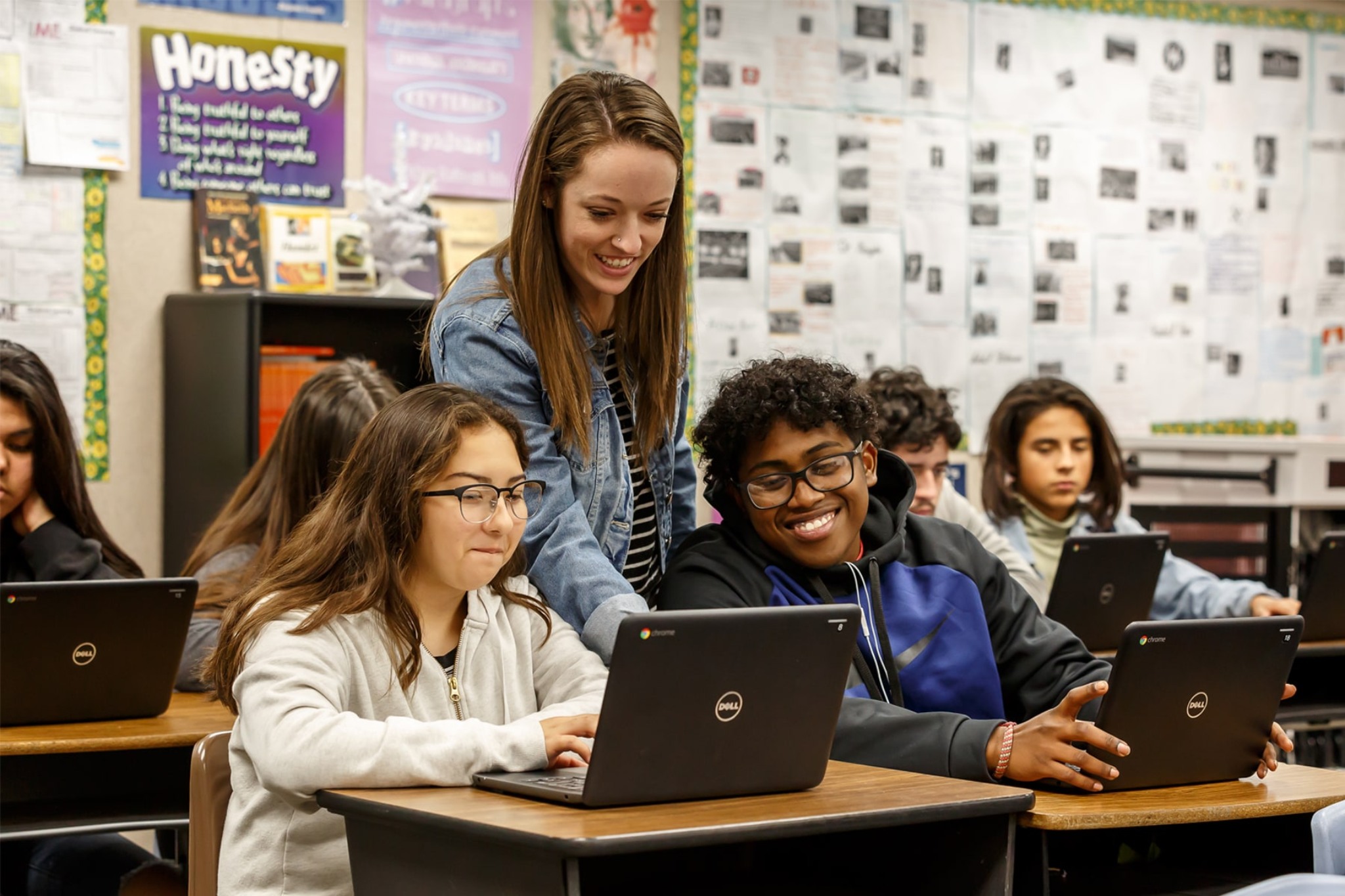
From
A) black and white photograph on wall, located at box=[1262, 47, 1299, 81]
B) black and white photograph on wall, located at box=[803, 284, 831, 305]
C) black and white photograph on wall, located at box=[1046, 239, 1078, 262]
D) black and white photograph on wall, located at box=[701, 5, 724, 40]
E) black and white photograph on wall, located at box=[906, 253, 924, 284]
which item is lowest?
black and white photograph on wall, located at box=[803, 284, 831, 305]

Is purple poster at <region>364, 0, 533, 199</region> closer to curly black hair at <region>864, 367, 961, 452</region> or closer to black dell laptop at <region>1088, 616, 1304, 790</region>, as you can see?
curly black hair at <region>864, 367, 961, 452</region>

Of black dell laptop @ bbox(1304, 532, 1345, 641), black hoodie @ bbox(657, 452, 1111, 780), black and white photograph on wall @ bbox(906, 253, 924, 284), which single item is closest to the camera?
black hoodie @ bbox(657, 452, 1111, 780)

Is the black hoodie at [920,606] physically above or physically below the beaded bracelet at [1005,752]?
above

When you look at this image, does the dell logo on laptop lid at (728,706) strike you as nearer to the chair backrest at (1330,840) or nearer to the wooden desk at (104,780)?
the chair backrest at (1330,840)

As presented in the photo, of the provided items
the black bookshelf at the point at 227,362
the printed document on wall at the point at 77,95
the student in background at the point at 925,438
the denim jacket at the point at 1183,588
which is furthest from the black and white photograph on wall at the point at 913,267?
the printed document on wall at the point at 77,95

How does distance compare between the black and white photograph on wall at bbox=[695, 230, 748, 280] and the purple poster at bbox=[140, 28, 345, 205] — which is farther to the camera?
the black and white photograph on wall at bbox=[695, 230, 748, 280]

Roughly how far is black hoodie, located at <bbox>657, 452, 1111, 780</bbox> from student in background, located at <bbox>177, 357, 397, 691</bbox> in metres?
0.78

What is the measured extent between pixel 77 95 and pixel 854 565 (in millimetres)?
2634

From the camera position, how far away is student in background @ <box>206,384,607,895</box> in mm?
1546

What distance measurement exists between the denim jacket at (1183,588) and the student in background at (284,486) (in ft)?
5.52

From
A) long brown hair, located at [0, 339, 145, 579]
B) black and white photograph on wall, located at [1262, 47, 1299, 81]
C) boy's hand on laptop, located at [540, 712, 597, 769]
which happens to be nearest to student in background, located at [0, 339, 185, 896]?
long brown hair, located at [0, 339, 145, 579]

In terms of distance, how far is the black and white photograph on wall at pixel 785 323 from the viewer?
4.63 metres

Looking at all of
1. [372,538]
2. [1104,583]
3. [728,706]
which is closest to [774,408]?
[372,538]

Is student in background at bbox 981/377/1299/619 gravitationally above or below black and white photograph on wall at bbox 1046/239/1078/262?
below
